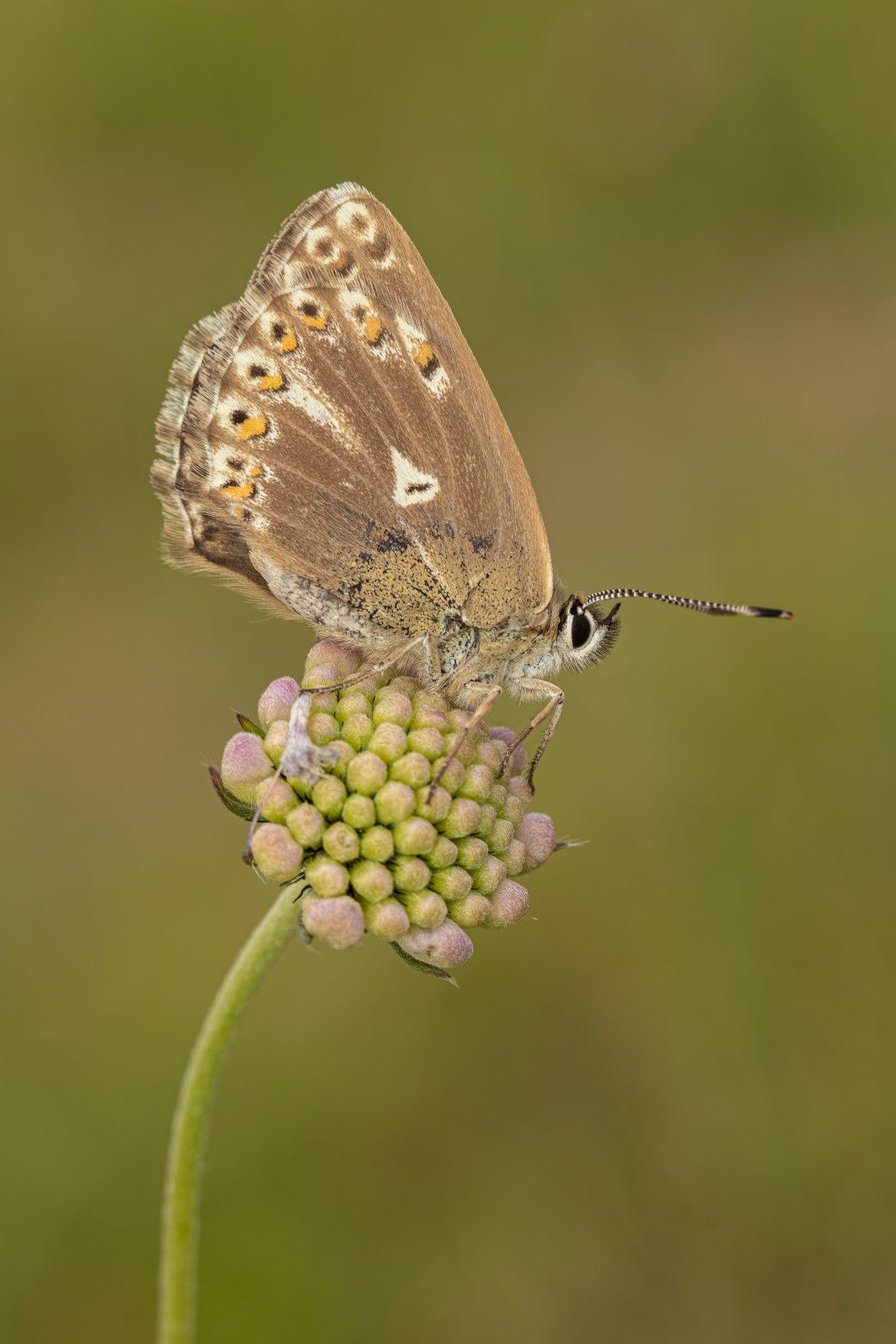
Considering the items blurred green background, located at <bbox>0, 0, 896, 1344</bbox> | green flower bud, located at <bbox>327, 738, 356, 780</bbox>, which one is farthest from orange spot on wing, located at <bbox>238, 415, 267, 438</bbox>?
blurred green background, located at <bbox>0, 0, 896, 1344</bbox>

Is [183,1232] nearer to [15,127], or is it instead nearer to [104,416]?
[104,416]

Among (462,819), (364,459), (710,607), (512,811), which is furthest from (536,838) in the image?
(364,459)

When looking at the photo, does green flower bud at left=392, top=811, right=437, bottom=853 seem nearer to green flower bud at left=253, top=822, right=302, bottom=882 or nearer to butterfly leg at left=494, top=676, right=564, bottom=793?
green flower bud at left=253, top=822, right=302, bottom=882

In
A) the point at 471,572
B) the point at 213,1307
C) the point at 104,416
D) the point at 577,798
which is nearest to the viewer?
the point at 471,572

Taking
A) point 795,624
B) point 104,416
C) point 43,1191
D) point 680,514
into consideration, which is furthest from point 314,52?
point 43,1191

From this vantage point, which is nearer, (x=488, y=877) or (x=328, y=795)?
(x=328, y=795)

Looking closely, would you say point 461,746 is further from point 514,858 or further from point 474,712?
point 514,858
